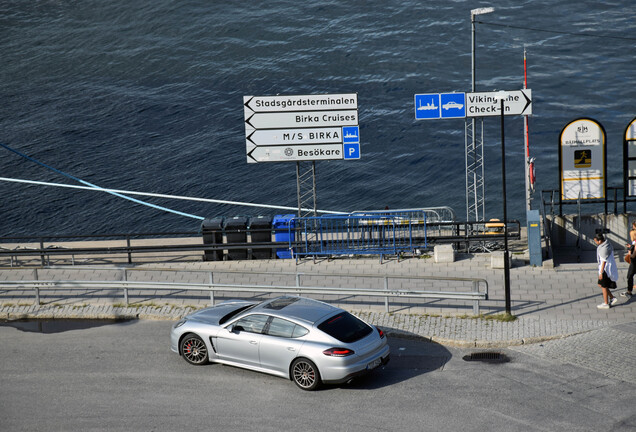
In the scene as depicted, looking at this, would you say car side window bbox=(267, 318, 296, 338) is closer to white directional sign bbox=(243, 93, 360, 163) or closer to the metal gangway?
the metal gangway

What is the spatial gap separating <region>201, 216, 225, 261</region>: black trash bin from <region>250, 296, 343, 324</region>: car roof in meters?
7.55

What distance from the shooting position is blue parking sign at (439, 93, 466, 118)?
20719 millimetres

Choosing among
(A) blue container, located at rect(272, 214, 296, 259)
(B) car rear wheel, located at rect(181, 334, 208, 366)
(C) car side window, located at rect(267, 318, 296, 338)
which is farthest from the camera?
(A) blue container, located at rect(272, 214, 296, 259)

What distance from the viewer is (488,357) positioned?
43.8 feet

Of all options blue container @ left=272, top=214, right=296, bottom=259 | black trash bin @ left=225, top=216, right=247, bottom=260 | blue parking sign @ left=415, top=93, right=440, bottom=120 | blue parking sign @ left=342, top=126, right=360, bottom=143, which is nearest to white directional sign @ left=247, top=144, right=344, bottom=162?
blue parking sign @ left=342, top=126, right=360, bottom=143

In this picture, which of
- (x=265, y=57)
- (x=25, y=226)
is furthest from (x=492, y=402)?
(x=265, y=57)

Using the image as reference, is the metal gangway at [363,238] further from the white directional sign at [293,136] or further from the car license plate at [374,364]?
the car license plate at [374,364]

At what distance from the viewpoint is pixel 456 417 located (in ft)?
36.1

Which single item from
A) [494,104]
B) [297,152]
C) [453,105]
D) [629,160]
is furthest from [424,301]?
[629,160]

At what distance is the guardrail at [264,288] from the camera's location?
15086mm

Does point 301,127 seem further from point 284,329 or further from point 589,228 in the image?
point 589,228

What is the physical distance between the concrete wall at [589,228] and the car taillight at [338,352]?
12.8 m

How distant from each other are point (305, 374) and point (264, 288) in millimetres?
4010

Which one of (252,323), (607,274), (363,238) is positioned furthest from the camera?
(363,238)
